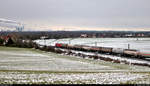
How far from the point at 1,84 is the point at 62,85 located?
3.80 meters

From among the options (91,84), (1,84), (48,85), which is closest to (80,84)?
(91,84)

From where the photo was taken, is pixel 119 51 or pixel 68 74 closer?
pixel 68 74

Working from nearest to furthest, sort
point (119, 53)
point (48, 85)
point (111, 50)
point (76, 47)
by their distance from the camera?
1. point (48, 85)
2. point (119, 53)
3. point (111, 50)
4. point (76, 47)

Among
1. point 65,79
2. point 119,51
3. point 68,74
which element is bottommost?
point 119,51

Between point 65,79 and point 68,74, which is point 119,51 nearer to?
point 68,74

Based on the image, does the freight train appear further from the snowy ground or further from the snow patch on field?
the snow patch on field

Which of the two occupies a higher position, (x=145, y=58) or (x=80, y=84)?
(x=80, y=84)

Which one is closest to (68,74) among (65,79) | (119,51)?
(65,79)

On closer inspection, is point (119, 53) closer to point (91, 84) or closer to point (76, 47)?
point (76, 47)

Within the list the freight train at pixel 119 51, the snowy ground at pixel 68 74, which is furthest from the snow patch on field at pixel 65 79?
the freight train at pixel 119 51

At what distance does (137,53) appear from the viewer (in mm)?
60219

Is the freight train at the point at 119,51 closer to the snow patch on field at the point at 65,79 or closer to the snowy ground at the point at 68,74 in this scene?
the snowy ground at the point at 68,74

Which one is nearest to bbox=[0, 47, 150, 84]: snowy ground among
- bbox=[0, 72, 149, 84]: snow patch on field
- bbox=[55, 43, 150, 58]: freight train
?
bbox=[0, 72, 149, 84]: snow patch on field

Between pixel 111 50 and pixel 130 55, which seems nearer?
pixel 130 55
